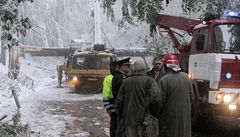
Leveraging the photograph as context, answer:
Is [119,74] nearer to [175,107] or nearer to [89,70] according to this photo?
[175,107]

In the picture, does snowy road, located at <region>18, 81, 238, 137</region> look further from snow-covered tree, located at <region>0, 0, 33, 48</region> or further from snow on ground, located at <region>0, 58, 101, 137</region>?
snow-covered tree, located at <region>0, 0, 33, 48</region>

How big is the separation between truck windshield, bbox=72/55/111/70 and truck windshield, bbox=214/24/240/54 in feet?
42.6

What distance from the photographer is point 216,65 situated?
9.38 meters

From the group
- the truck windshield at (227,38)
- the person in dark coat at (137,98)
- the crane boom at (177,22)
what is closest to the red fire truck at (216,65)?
the truck windshield at (227,38)

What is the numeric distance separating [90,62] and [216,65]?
13590mm

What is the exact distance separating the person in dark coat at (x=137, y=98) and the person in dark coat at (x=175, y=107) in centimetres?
18

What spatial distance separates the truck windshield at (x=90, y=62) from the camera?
22422 millimetres

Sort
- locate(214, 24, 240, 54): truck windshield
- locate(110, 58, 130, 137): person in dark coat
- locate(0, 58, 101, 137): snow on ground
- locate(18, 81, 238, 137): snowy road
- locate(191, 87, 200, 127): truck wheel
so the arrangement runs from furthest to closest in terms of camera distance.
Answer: locate(0, 58, 101, 137): snow on ground
locate(18, 81, 238, 137): snowy road
locate(191, 87, 200, 127): truck wheel
locate(214, 24, 240, 54): truck windshield
locate(110, 58, 130, 137): person in dark coat

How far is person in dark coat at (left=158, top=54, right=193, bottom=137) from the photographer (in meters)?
6.07

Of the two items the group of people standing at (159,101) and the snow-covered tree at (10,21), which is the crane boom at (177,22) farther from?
the group of people standing at (159,101)

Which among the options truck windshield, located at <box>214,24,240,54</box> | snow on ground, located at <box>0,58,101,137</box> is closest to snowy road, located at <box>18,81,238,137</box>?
snow on ground, located at <box>0,58,101,137</box>

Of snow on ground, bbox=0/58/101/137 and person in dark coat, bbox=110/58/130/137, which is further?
snow on ground, bbox=0/58/101/137

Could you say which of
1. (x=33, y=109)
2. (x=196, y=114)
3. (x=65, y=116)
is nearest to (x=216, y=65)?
(x=196, y=114)

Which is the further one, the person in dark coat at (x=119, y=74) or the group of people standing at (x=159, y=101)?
the person in dark coat at (x=119, y=74)
